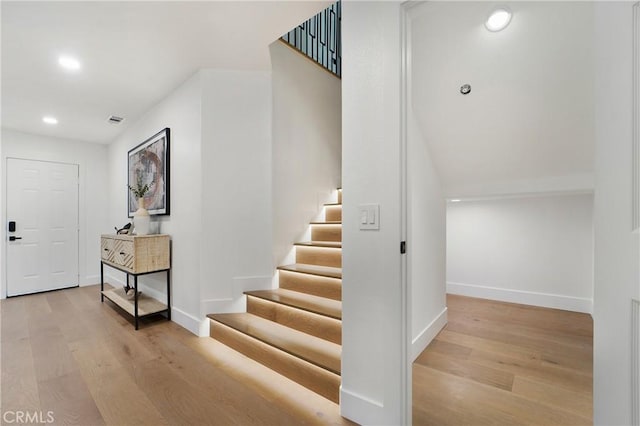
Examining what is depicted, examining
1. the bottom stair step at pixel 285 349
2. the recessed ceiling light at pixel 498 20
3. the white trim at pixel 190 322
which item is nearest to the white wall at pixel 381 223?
the bottom stair step at pixel 285 349

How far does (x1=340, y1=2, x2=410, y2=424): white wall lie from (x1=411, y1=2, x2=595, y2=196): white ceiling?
278 mm

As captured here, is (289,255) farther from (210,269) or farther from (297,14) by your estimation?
(297,14)

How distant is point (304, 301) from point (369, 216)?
1176mm

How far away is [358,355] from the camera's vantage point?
1.45 m

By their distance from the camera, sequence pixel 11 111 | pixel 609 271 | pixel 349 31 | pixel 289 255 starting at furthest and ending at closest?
pixel 11 111, pixel 289 255, pixel 349 31, pixel 609 271

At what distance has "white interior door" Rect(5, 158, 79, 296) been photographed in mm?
4004

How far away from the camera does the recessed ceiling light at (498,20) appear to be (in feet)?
5.25

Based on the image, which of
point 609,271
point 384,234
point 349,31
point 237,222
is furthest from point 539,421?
point 237,222

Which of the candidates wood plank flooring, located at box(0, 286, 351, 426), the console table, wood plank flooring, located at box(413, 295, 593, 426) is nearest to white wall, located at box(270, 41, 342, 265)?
wood plank flooring, located at box(0, 286, 351, 426)

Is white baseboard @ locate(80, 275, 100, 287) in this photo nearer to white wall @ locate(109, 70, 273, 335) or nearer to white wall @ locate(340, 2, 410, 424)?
white wall @ locate(109, 70, 273, 335)

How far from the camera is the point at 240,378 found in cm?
188

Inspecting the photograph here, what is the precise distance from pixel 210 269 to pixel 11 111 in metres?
3.36

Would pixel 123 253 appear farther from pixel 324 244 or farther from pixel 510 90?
pixel 510 90
